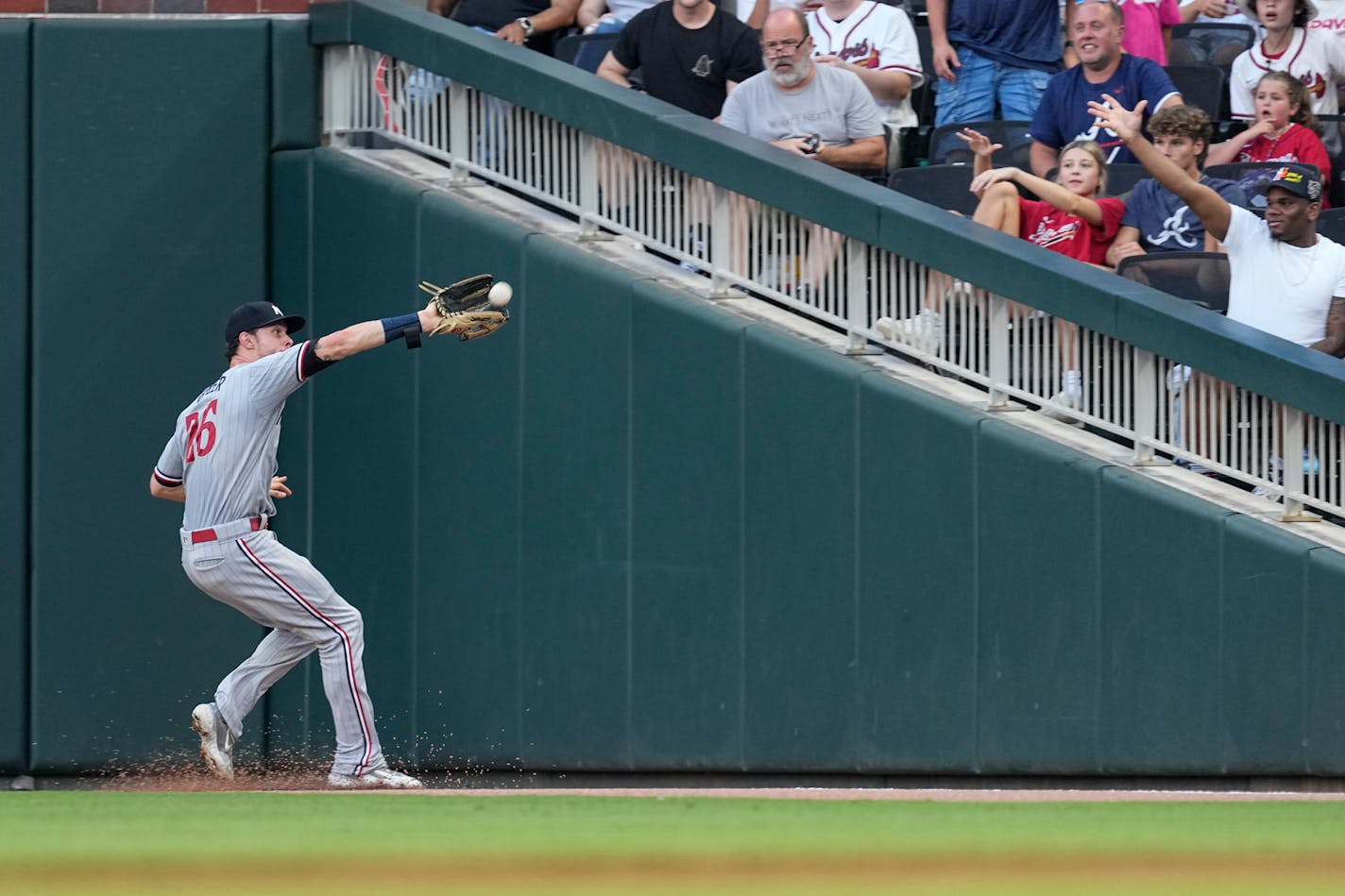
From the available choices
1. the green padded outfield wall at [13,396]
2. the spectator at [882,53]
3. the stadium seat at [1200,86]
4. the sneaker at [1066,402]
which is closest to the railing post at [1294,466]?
the sneaker at [1066,402]

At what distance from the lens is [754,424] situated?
7.42 m

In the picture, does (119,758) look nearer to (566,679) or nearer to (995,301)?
(566,679)

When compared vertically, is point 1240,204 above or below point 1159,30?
below

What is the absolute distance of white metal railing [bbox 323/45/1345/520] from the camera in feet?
Answer: 22.3

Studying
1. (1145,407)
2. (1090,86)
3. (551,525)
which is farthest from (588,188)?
(1145,407)

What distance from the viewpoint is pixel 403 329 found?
6.65 meters

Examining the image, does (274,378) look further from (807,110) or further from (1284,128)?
(1284,128)

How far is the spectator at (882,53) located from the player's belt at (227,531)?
11.5 ft

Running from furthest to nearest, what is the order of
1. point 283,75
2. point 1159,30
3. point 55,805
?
point 1159,30 → point 283,75 → point 55,805

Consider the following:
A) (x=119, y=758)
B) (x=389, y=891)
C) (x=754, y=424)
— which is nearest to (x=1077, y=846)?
(x=389, y=891)

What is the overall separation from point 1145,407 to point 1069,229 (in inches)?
42.5

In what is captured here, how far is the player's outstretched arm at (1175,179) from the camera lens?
7.02m

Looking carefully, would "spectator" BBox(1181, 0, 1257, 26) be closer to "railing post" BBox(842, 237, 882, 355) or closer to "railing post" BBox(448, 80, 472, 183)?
"railing post" BBox(842, 237, 882, 355)

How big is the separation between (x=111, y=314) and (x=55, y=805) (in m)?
3.32
